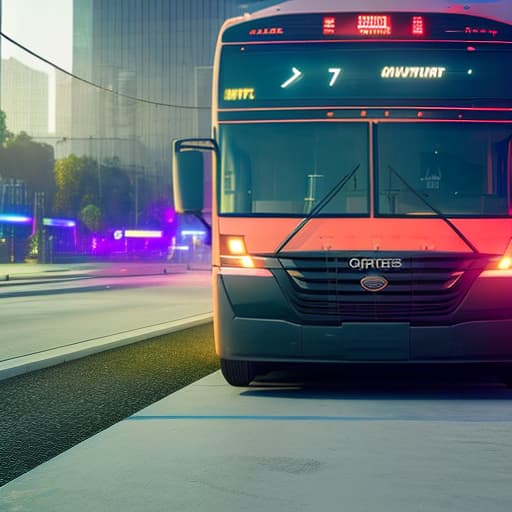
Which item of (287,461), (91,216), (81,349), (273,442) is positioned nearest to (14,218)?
(91,216)

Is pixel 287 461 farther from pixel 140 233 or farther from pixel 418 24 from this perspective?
pixel 140 233

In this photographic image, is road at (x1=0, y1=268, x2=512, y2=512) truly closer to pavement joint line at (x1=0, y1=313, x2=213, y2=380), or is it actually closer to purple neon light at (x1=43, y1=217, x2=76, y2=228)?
pavement joint line at (x1=0, y1=313, x2=213, y2=380)

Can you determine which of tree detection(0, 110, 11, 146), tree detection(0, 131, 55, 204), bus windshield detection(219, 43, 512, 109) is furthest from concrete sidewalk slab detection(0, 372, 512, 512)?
tree detection(0, 131, 55, 204)

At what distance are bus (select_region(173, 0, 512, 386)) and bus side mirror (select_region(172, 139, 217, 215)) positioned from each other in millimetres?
13

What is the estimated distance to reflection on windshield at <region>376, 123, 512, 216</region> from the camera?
27.5 feet

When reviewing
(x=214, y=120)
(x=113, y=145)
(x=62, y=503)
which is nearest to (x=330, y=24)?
(x=214, y=120)

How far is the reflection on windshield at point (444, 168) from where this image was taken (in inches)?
330

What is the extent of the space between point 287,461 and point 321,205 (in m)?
3.19

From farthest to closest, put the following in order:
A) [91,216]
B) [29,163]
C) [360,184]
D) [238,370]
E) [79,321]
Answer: [91,216] < [29,163] < [79,321] < [238,370] < [360,184]

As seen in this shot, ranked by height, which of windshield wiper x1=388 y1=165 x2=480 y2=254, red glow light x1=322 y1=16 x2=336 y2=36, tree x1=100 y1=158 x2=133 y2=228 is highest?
tree x1=100 y1=158 x2=133 y2=228

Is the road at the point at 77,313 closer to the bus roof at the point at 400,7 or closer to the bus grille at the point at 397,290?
the bus grille at the point at 397,290

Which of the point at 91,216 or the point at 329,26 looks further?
the point at 91,216

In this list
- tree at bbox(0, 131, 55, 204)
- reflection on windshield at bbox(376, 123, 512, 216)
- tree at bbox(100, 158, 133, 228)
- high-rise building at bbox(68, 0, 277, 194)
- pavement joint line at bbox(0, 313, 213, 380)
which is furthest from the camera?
high-rise building at bbox(68, 0, 277, 194)

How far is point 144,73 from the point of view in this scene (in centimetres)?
15788
